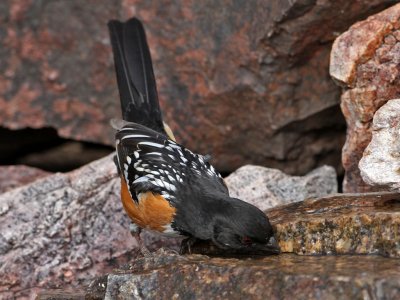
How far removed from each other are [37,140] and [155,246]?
1650 mm

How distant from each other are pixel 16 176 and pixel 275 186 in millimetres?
1727

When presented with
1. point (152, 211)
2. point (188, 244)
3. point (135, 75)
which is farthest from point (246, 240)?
point (135, 75)

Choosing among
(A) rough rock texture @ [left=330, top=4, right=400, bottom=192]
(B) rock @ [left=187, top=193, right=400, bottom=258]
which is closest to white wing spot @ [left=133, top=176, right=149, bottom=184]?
(B) rock @ [left=187, top=193, right=400, bottom=258]

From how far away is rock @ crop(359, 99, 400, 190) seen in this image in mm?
3672

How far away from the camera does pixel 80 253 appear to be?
466cm

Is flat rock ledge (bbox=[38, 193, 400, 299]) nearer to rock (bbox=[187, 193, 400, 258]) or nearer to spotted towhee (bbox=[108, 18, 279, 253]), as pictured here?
rock (bbox=[187, 193, 400, 258])

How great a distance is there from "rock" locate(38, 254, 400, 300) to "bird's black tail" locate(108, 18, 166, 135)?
1.56 m

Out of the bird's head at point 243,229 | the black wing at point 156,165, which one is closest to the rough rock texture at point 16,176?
the black wing at point 156,165

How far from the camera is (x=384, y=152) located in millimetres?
3783

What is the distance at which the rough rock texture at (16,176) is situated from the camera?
5.64m

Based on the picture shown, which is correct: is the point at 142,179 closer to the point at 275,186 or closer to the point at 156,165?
the point at 156,165

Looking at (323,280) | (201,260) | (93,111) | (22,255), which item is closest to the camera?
(323,280)

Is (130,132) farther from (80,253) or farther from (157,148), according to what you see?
(80,253)

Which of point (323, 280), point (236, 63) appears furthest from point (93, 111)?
point (323, 280)
